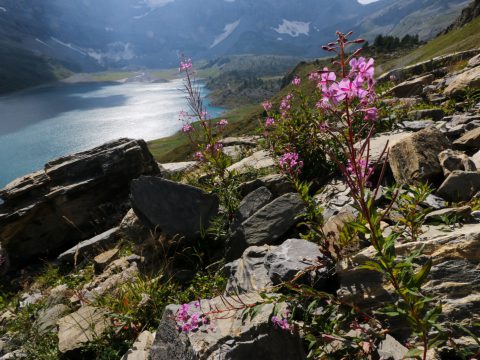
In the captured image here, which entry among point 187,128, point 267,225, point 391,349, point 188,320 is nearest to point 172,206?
point 267,225

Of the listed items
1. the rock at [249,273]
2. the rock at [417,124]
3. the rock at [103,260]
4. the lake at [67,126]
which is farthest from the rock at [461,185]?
the lake at [67,126]

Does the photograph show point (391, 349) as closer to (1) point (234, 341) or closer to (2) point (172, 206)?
(1) point (234, 341)

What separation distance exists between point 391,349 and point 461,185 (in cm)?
292

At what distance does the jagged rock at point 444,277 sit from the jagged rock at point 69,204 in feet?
30.2

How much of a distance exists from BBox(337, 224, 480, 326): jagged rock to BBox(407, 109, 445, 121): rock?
6169 mm

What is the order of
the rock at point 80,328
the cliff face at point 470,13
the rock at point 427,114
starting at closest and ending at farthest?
1. the rock at point 80,328
2. the rock at point 427,114
3. the cliff face at point 470,13

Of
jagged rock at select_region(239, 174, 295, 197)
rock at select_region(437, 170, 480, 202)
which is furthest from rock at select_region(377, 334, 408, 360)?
jagged rock at select_region(239, 174, 295, 197)

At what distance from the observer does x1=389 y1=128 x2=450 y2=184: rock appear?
5.54 meters

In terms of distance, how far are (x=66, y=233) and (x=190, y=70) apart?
298 inches

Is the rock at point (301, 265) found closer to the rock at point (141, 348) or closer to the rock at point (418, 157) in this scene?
the rock at point (141, 348)

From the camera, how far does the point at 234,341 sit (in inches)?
145

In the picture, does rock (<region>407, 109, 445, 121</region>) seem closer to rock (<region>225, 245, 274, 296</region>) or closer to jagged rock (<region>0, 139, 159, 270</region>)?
rock (<region>225, 245, 274, 296</region>)

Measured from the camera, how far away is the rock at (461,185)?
15.8 feet

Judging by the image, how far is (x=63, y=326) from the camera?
5691 mm
